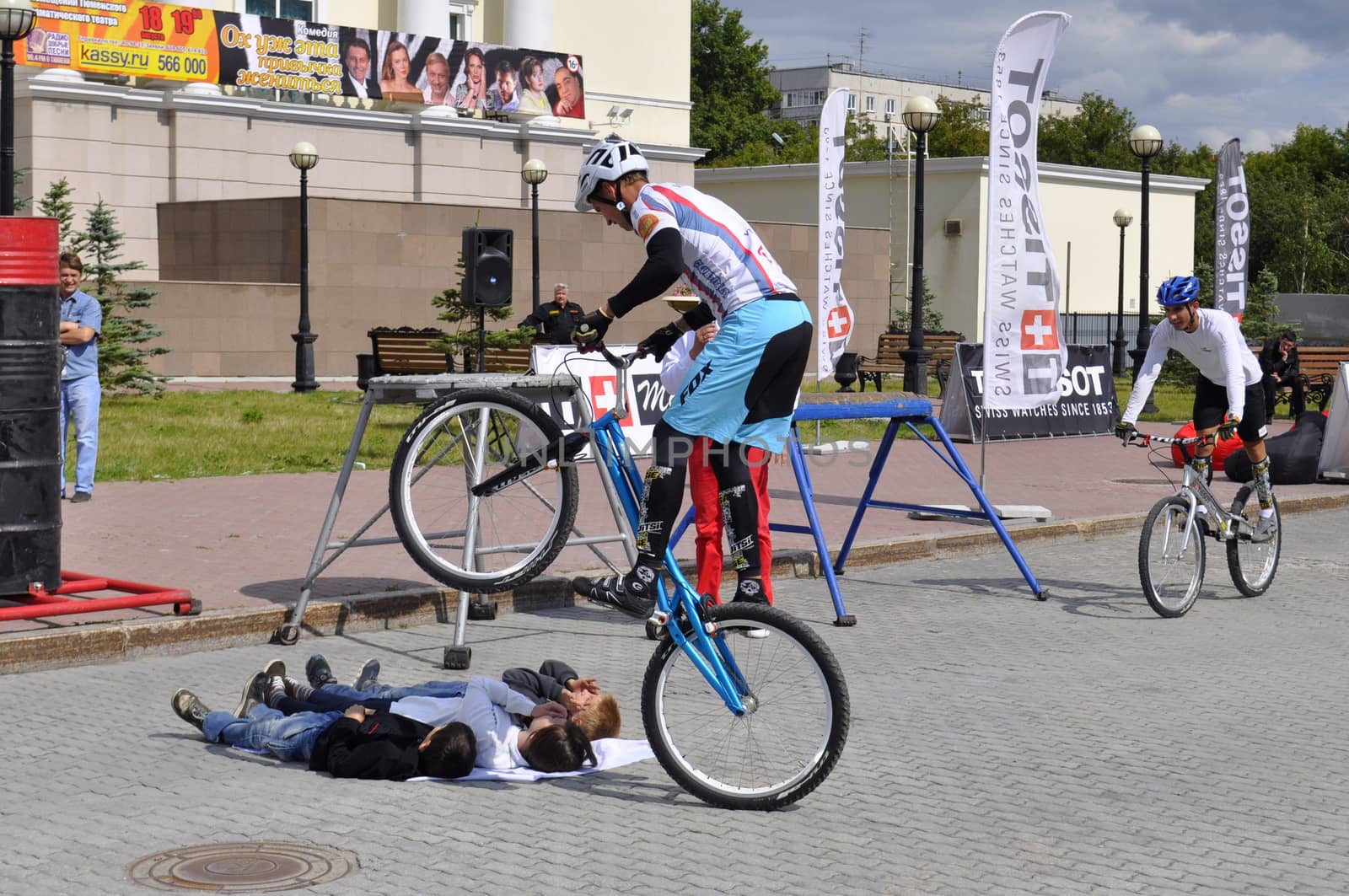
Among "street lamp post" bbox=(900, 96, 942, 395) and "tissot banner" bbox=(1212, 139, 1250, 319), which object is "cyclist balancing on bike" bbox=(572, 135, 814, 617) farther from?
"street lamp post" bbox=(900, 96, 942, 395)

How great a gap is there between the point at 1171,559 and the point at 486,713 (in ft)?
17.4

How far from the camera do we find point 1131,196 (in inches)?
2186

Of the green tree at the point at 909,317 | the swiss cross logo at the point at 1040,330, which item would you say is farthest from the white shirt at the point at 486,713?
the green tree at the point at 909,317

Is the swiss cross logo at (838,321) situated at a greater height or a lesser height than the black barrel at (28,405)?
greater

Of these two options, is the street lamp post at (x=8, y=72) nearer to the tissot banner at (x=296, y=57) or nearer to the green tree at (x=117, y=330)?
the green tree at (x=117, y=330)

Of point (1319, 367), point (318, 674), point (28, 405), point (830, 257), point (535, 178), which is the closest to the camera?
point (318, 674)

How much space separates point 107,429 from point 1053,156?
3077 inches

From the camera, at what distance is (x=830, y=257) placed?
19.3m

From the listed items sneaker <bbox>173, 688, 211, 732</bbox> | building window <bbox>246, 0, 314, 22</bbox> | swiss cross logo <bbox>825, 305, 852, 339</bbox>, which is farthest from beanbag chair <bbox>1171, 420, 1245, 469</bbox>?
building window <bbox>246, 0, 314, 22</bbox>

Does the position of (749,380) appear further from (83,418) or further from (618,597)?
(83,418)

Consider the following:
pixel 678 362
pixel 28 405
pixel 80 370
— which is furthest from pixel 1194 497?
pixel 80 370

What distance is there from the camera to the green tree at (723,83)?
316ft

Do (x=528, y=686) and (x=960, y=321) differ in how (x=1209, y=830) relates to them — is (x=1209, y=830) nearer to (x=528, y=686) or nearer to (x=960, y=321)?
(x=528, y=686)

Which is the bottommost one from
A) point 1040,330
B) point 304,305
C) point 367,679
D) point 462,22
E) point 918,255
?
point 367,679
